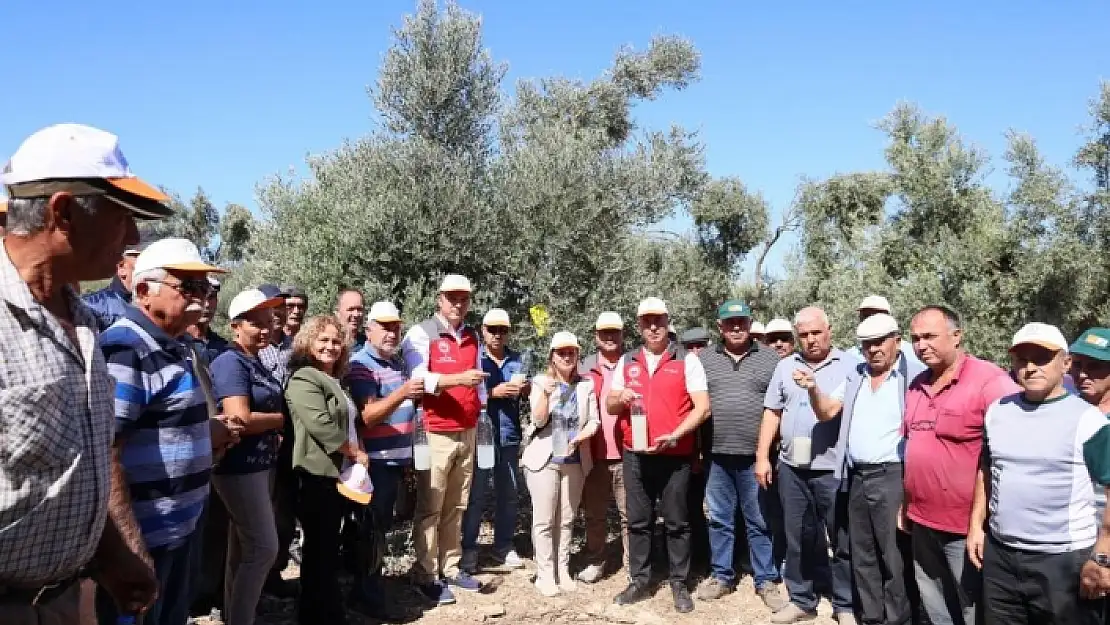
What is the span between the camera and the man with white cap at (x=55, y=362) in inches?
66.4

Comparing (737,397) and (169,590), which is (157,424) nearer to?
(169,590)

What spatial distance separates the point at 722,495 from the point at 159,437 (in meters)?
4.48

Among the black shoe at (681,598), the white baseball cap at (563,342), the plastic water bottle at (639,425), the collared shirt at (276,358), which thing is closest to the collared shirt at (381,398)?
the collared shirt at (276,358)

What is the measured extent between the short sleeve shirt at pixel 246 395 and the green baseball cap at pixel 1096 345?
15.0ft

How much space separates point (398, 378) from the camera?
5746 millimetres

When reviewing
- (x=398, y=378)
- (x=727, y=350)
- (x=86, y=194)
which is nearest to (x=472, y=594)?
(x=398, y=378)

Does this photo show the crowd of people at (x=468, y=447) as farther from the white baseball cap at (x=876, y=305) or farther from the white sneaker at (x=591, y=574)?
the white baseball cap at (x=876, y=305)

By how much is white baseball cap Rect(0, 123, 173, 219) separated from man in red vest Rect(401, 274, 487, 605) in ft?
13.1

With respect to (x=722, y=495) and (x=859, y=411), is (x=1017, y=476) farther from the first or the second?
(x=722, y=495)

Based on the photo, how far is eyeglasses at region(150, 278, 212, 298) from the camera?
3230mm

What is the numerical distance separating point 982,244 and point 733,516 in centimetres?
1006

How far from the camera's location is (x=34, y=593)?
5.87 ft

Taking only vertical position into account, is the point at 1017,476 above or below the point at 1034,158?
below

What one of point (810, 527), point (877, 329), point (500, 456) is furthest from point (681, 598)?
point (877, 329)
